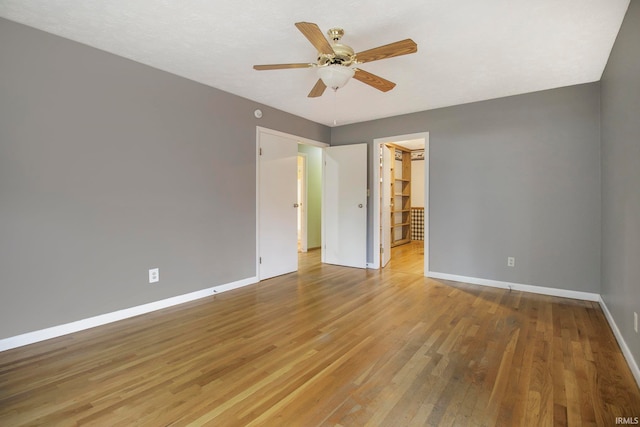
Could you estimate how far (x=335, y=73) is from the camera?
2.25m

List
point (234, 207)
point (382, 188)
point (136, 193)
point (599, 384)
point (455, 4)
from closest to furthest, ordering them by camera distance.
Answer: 1. point (599, 384)
2. point (455, 4)
3. point (136, 193)
4. point (234, 207)
5. point (382, 188)

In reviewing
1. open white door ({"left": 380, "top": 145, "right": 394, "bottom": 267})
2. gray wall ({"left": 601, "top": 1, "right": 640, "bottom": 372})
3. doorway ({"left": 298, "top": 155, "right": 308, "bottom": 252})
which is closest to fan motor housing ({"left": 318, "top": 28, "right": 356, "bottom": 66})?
gray wall ({"left": 601, "top": 1, "right": 640, "bottom": 372})

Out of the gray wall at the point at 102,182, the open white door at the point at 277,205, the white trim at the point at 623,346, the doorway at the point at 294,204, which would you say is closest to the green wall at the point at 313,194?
the doorway at the point at 294,204

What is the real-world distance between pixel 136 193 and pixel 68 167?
542 millimetres

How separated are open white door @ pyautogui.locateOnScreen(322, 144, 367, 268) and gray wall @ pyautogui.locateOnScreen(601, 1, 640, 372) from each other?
9.41 feet

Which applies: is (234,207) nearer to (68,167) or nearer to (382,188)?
(68,167)

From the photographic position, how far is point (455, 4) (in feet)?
6.51

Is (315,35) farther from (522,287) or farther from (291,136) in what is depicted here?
(522,287)

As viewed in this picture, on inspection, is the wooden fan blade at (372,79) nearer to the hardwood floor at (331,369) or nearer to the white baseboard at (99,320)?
the hardwood floor at (331,369)

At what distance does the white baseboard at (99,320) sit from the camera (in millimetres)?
2266

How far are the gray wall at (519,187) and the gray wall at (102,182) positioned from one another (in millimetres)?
2913

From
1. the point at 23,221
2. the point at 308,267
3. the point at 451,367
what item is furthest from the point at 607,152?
the point at 23,221

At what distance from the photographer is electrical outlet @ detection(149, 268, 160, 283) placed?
2994 mm

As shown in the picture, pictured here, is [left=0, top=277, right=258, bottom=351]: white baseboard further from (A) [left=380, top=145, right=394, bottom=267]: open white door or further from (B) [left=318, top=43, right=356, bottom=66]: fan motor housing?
(B) [left=318, top=43, right=356, bottom=66]: fan motor housing
